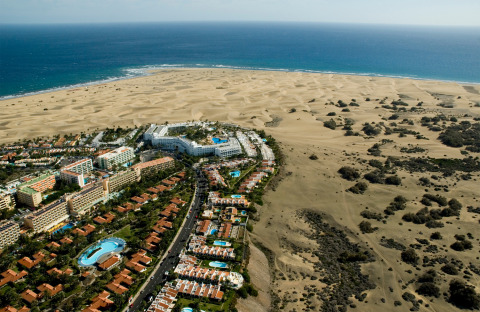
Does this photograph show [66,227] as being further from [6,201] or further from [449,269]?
[449,269]

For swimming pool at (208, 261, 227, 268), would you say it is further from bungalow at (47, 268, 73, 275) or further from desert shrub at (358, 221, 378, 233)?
desert shrub at (358, 221, 378, 233)

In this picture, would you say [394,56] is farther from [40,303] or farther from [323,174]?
[40,303]

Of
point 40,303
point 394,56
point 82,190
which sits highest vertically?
point 394,56

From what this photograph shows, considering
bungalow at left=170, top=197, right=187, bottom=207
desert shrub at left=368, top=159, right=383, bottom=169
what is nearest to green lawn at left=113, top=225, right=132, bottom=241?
bungalow at left=170, top=197, right=187, bottom=207

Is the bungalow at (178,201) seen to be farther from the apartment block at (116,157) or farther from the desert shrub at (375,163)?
the desert shrub at (375,163)

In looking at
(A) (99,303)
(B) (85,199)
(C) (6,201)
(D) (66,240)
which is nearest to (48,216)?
(B) (85,199)

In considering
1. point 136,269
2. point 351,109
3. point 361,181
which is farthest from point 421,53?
point 136,269
